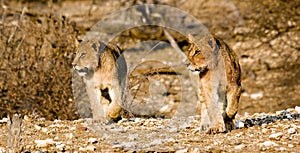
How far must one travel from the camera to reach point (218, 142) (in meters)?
5.97

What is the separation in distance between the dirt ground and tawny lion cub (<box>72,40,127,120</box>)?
0.28m

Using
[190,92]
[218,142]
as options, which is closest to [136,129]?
[218,142]

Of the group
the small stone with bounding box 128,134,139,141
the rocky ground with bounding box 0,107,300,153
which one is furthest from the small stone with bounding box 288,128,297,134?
the small stone with bounding box 128,134,139,141

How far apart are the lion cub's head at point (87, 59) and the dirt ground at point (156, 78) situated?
1.74 feet

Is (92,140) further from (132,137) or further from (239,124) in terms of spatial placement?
(239,124)

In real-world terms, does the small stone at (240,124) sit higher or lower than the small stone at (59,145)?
higher

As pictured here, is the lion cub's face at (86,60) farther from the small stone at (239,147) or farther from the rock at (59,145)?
the small stone at (239,147)

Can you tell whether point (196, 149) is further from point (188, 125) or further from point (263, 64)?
point (263, 64)

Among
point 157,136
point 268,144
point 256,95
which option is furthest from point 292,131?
point 256,95

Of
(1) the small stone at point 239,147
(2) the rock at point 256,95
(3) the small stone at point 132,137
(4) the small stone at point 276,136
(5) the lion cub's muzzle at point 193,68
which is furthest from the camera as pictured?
(2) the rock at point 256,95

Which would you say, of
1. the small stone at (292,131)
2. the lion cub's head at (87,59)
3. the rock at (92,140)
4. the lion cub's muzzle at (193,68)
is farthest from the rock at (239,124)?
the lion cub's head at (87,59)

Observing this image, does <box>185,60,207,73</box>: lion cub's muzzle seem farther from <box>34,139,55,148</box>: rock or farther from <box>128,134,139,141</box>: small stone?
<box>34,139,55,148</box>: rock

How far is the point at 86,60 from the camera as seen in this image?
621 cm

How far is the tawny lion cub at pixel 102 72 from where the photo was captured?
6215 millimetres
